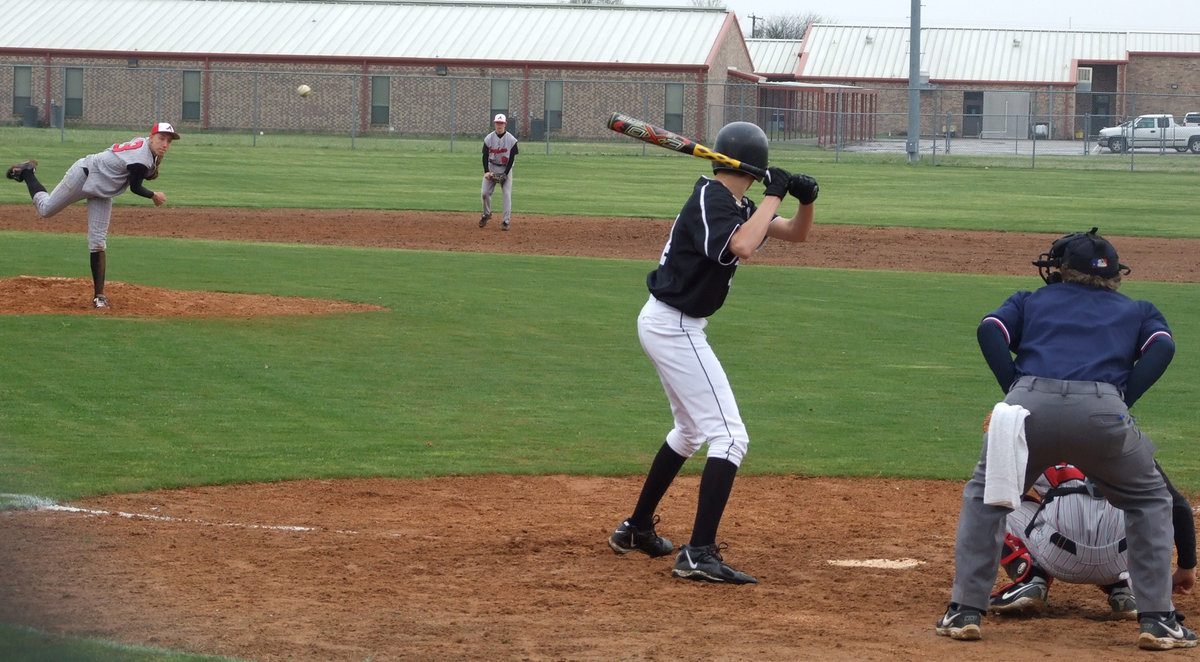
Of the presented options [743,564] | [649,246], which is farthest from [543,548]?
[649,246]

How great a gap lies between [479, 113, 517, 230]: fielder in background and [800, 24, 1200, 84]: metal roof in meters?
41.5

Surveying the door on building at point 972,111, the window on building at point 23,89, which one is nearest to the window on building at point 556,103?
the window on building at point 23,89

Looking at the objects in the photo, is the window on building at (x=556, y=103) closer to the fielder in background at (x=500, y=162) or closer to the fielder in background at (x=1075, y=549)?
the fielder in background at (x=500, y=162)

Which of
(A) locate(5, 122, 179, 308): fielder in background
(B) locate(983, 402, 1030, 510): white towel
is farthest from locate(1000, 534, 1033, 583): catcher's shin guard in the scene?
(A) locate(5, 122, 179, 308): fielder in background

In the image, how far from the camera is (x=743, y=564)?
6262 millimetres

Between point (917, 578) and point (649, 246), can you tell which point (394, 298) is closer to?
point (649, 246)

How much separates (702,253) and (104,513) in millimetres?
3344

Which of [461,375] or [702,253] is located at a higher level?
[702,253]

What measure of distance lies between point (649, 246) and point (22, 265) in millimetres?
9428

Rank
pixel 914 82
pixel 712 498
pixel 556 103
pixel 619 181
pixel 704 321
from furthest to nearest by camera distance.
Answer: pixel 556 103
pixel 914 82
pixel 619 181
pixel 704 321
pixel 712 498

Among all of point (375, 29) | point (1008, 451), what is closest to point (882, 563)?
point (1008, 451)

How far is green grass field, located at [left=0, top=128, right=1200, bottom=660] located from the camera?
8391mm

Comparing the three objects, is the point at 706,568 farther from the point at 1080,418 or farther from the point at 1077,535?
the point at 1080,418

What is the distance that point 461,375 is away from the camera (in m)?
11.0
